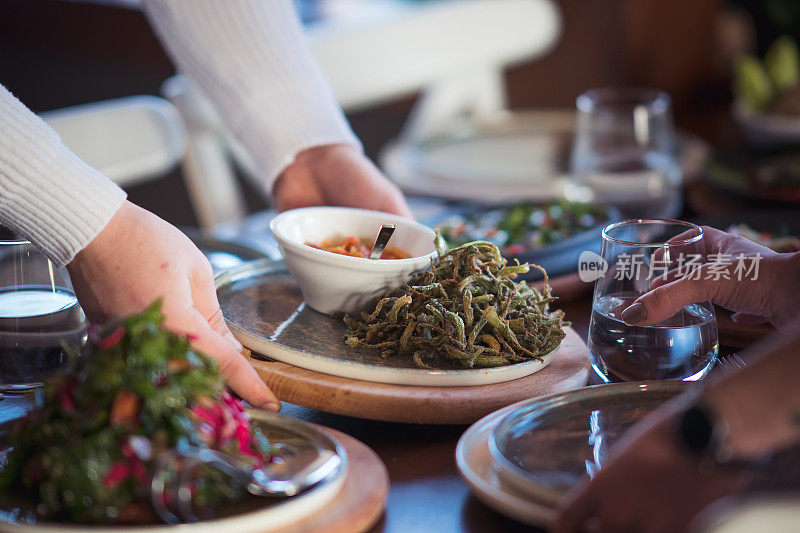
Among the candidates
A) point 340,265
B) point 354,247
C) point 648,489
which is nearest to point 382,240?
point 354,247

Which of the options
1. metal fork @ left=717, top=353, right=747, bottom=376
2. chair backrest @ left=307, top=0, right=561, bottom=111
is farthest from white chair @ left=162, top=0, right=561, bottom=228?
metal fork @ left=717, top=353, right=747, bottom=376

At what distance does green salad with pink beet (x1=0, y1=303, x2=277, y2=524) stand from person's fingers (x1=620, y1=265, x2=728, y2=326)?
462mm

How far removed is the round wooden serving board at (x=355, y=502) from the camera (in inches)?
29.5

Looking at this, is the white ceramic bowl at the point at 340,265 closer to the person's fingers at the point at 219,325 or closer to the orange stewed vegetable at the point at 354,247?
the orange stewed vegetable at the point at 354,247

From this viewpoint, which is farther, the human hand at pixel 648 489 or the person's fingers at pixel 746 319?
the person's fingers at pixel 746 319

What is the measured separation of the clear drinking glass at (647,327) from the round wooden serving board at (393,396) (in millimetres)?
79

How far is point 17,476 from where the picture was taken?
0.79 meters

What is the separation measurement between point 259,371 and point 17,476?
0.99 ft

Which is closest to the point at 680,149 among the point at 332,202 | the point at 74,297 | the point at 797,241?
the point at 797,241

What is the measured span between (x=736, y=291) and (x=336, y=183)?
2.38 feet

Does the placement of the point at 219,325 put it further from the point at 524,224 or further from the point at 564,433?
the point at 524,224

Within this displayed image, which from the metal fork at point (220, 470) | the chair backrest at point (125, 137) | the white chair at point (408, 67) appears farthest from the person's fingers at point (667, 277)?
the chair backrest at point (125, 137)

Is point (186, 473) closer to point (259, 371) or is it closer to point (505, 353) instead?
point (259, 371)

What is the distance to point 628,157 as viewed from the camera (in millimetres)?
1883
